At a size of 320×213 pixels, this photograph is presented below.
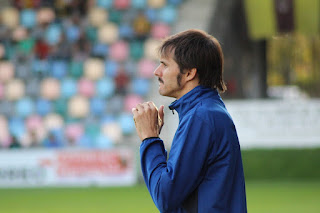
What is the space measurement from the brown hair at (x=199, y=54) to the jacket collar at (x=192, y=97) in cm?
3

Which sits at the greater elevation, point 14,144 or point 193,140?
point 193,140

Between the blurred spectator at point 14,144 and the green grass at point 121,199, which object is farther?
the blurred spectator at point 14,144

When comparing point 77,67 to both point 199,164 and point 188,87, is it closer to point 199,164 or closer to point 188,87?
point 188,87

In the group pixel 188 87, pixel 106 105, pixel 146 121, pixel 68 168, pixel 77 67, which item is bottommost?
pixel 68 168

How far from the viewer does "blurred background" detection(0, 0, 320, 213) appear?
1502 cm

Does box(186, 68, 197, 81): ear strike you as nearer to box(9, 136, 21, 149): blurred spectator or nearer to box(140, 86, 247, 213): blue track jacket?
box(140, 86, 247, 213): blue track jacket

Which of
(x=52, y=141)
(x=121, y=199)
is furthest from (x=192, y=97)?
(x=52, y=141)

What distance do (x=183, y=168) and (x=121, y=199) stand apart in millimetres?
10100

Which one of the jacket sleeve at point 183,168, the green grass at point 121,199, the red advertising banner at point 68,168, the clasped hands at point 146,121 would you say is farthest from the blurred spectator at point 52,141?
the jacket sleeve at point 183,168

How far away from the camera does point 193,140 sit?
2512mm

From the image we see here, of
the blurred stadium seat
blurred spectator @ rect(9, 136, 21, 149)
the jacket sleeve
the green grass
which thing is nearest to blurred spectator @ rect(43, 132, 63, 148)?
the blurred stadium seat

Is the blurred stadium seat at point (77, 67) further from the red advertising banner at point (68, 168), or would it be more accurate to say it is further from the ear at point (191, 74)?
the ear at point (191, 74)

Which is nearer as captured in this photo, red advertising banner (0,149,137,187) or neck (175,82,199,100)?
neck (175,82,199,100)

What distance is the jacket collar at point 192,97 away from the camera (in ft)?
8.66
